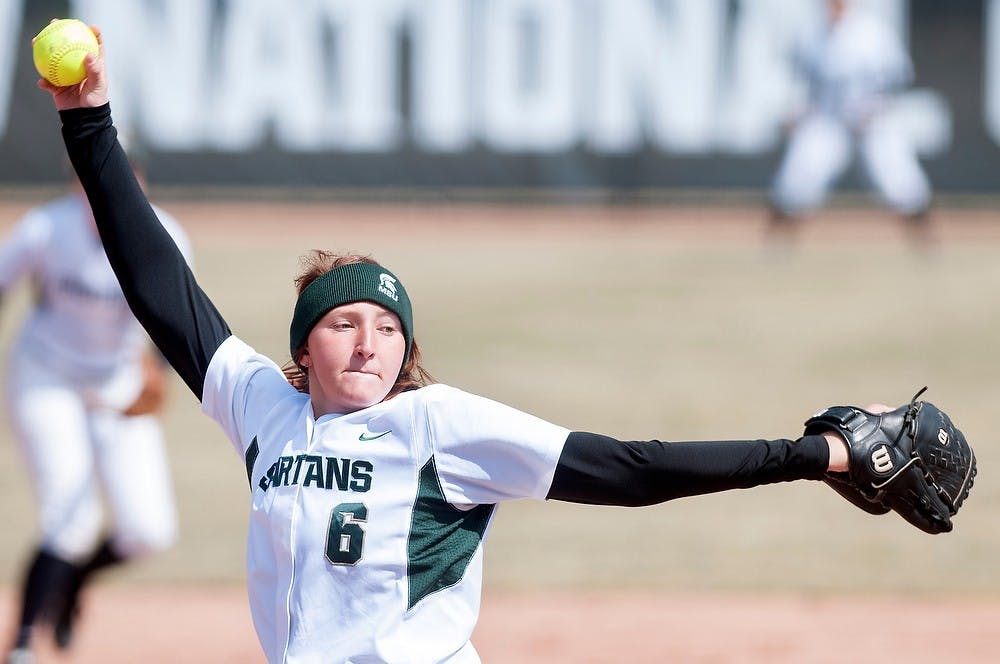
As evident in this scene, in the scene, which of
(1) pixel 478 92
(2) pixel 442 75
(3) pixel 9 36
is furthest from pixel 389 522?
(3) pixel 9 36

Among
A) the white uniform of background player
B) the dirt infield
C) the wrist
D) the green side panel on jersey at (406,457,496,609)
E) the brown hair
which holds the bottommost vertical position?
the dirt infield

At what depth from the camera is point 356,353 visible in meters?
2.51

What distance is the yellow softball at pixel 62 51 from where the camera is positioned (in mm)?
2666

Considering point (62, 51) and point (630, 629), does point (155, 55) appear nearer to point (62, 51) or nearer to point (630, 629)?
point (630, 629)

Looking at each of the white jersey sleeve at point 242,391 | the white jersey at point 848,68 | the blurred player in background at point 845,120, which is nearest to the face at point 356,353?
the white jersey sleeve at point 242,391

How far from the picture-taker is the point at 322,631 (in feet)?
7.95

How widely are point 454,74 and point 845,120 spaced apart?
5115 millimetres

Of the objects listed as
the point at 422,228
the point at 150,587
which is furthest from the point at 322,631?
the point at 422,228

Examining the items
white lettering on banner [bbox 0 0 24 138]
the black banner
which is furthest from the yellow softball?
white lettering on banner [bbox 0 0 24 138]

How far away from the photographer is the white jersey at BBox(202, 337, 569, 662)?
2426 mm

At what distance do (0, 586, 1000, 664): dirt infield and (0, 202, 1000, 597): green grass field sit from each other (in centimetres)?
29

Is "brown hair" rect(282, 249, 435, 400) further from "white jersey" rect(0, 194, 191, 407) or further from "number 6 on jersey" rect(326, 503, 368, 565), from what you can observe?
"white jersey" rect(0, 194, 191, 407)

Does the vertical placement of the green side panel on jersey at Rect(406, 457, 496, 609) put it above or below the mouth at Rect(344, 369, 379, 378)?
below

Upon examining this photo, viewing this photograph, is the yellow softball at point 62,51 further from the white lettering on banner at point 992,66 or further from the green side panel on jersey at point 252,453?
the white lettering on banner at point 992,66
